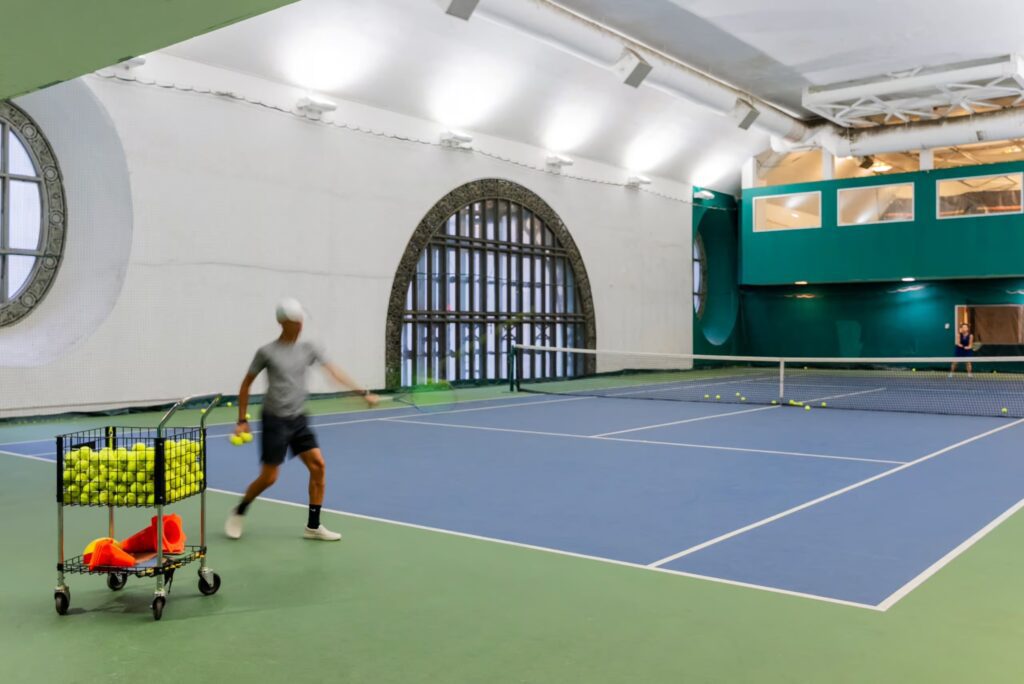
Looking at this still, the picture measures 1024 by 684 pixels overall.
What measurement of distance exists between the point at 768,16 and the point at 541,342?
27.5ft

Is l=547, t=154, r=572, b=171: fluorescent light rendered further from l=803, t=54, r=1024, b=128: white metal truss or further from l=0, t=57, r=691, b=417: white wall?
l=803, t=54, r=1024, b=128: white metal truss

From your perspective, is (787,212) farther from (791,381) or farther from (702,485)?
(702,485)

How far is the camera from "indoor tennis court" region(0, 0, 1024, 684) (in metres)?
4.07

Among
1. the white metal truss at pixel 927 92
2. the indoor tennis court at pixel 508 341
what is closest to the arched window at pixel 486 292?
the indoor tennis court at pixel 508 341

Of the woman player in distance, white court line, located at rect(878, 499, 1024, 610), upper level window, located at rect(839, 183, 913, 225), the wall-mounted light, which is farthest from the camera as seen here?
upper level window, located at rect(839, 183, 913, 225)

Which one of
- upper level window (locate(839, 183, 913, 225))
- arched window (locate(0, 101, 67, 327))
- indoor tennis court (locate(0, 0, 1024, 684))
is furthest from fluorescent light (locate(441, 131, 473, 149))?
upper level window (locate(839, 183, 913, 225))

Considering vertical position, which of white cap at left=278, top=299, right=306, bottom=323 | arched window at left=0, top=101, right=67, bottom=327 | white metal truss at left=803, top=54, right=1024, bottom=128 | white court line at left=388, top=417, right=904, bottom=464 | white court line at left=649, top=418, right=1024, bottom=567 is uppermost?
white metal truss at left=803, top=54, right=1024, bottom=128

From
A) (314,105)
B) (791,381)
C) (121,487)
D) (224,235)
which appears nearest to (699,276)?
(791,381)

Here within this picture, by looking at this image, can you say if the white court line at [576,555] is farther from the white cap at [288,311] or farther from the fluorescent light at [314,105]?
the fluorescent light at [314,105]

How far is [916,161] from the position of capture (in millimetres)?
25797

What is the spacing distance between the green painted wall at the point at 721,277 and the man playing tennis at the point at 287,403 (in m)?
22.6

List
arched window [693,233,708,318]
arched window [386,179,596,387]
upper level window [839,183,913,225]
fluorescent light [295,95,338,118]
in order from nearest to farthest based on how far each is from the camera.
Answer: fluorescent light [295,95,338,118] → arched window [386,179,596,387] → upper level window [839,183,913,225] → arched window [693,233,708,318]

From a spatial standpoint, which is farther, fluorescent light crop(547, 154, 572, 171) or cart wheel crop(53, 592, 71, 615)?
fluorescent light crop(547, 154, 572, 171)

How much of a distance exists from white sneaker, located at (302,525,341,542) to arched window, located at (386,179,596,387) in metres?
11.2
